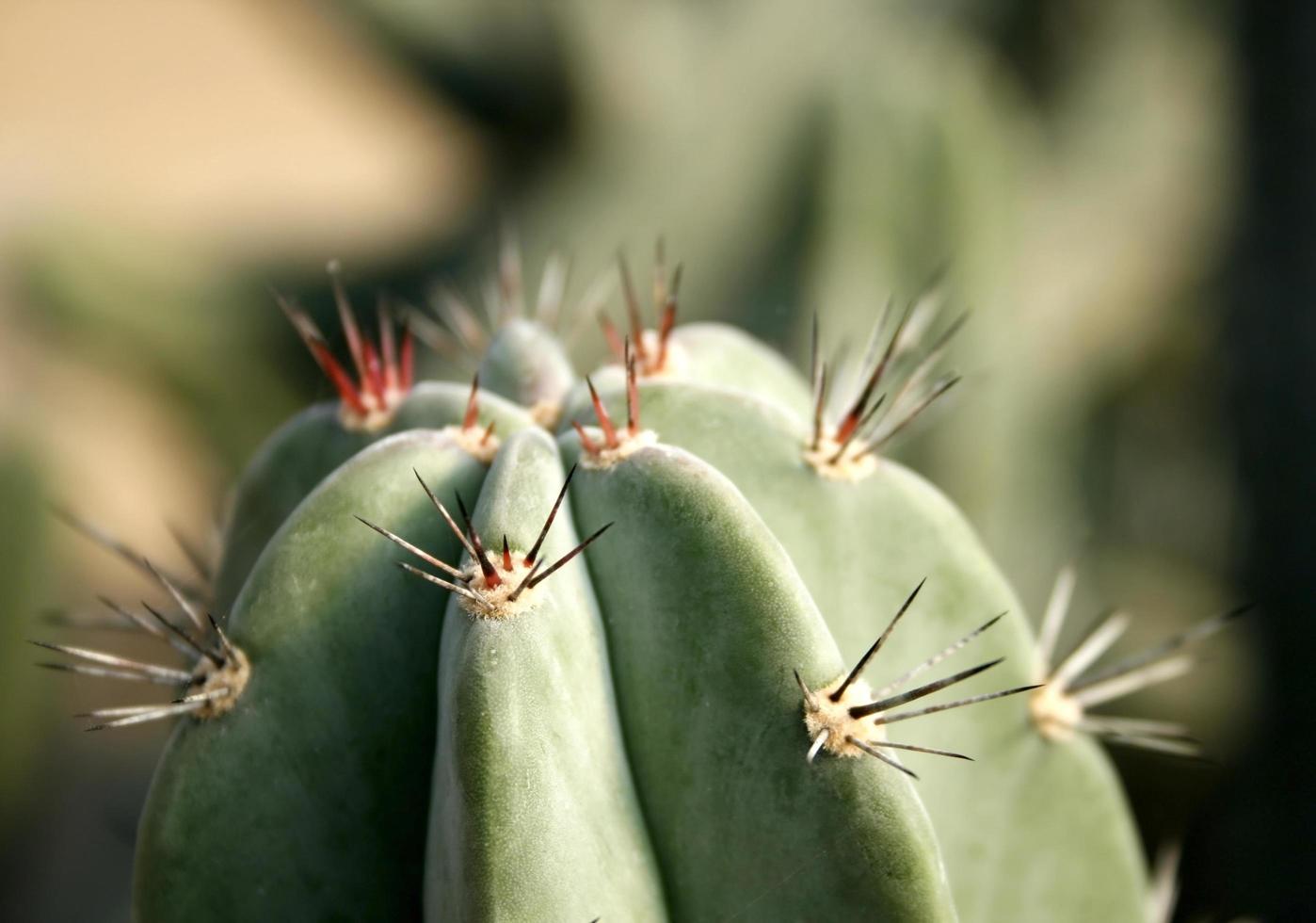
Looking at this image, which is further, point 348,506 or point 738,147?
point 738,147

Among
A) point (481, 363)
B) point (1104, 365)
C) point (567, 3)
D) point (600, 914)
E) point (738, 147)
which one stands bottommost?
point (600, 914)

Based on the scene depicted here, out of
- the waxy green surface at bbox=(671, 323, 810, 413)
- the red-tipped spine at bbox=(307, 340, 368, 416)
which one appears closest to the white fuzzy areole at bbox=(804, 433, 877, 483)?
the waxy green surface at bbox=(671, 323, 810, 413)

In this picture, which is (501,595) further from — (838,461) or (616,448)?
(838,461)

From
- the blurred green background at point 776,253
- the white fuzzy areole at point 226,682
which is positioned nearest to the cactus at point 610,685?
the white fuzzy areole at point 226,682

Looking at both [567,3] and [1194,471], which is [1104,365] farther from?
[567,3]

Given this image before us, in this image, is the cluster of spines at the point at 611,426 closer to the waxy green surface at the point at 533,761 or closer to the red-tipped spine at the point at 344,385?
the waxy green surface at the point at 533,761

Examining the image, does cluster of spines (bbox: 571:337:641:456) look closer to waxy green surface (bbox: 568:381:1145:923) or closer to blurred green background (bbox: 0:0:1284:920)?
waxy green surface (bbox: 568:381:1145:923)

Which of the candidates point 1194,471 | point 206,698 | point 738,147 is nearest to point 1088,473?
point 1194,471

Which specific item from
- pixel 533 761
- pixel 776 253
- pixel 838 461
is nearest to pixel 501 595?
pixel 533 761
